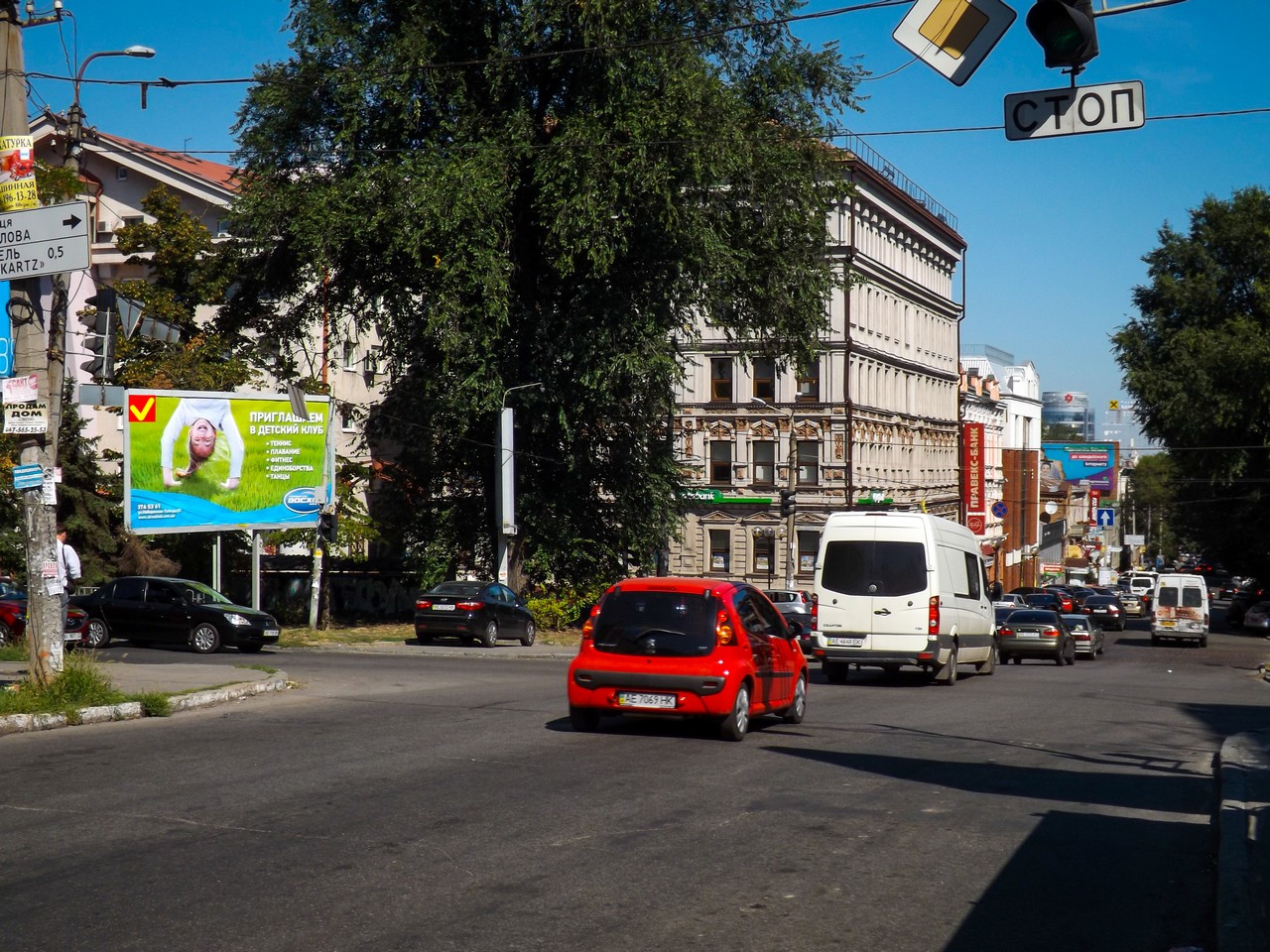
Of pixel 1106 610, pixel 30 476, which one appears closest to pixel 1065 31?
pixel 30 476

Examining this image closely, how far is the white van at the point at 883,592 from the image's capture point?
890 inches

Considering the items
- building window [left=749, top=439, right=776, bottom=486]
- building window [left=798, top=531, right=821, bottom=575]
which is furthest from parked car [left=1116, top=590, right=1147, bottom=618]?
building window [left=749, top=439, right=776, bottom=486]

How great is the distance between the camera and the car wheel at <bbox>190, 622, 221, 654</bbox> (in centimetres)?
2851

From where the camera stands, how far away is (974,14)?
32.8 ft

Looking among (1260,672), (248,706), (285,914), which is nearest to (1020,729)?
(248,706)

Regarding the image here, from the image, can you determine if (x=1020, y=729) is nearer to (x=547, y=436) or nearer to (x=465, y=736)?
(x=465, y=736)

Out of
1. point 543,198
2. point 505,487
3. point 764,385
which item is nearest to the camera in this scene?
point 543,198

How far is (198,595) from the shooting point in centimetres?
2894

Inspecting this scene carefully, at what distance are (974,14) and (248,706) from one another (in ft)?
36.6

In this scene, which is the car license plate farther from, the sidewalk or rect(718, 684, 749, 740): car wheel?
the sidewalk

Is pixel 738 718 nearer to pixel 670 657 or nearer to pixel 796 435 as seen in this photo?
pixel 670 657

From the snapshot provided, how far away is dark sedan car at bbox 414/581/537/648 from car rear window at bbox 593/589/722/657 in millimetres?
20080

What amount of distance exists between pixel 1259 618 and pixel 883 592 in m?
47.4

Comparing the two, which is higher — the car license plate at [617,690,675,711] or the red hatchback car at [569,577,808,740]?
the red hatchback car at [569,577,808,740]
